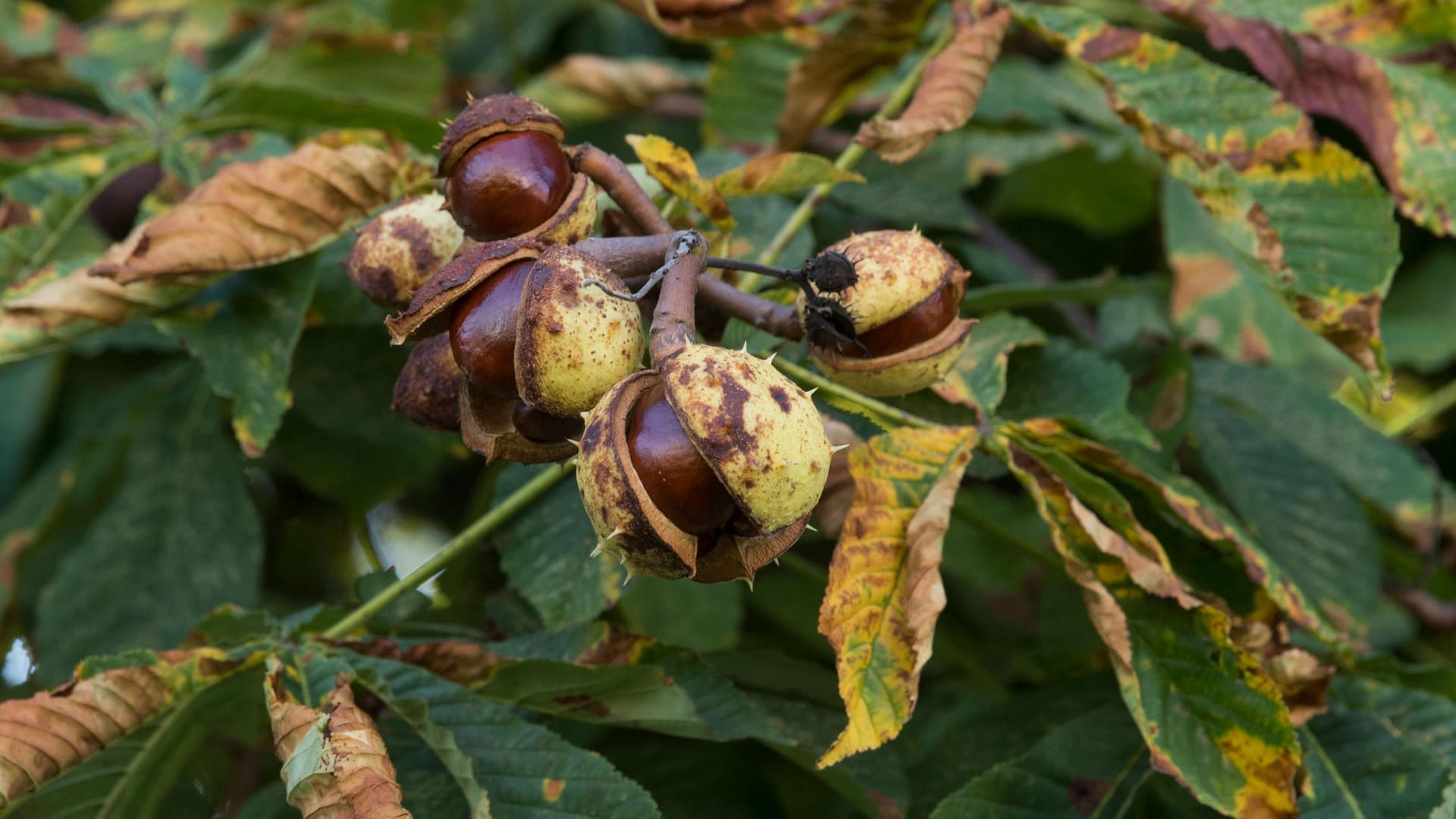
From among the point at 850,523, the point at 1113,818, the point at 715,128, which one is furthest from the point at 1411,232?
the point at 850,523

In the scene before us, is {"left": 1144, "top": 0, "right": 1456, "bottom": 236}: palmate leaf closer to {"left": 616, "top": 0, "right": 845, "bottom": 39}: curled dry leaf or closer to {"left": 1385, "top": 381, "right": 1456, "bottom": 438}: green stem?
{"left": 616, "top": 0, "right": 845, "bottom": 39}: curled dry leaf

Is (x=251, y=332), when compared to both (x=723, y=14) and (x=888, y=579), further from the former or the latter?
(x=888, y=579)

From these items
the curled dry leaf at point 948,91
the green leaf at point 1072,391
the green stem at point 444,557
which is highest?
the curled dry leaf at point 948,91

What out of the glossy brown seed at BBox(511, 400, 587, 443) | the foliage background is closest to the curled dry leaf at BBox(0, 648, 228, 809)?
the foliage background

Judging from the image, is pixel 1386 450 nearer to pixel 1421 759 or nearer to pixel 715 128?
pixel 1421 759


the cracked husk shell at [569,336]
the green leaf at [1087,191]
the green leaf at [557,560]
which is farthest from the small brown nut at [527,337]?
the green leaf at [1087,191]

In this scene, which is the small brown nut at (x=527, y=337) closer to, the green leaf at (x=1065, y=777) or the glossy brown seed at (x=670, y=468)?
the glossy brown seed at (x=670, y=468)

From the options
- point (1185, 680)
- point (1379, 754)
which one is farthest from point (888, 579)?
point (1379, 754)
